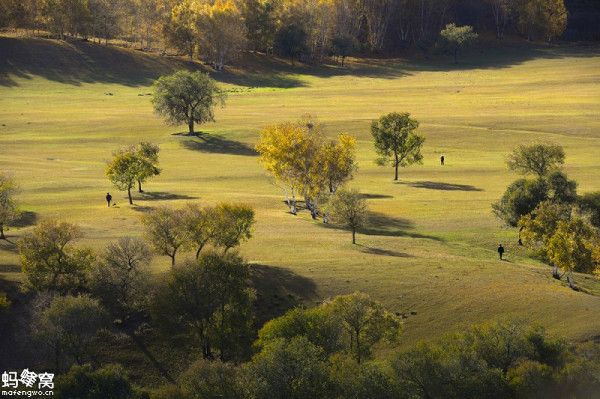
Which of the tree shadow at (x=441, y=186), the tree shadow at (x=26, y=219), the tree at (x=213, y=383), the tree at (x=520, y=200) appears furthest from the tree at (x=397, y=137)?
the tree at (x=213, y=383)

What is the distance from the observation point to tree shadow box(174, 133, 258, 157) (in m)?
124

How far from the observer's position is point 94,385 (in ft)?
133

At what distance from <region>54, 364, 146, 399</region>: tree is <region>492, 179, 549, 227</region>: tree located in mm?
46197

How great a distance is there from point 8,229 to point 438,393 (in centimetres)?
4727

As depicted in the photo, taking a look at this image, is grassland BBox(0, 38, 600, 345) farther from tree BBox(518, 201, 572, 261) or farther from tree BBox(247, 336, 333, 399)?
tree BBox(247, 336, 333, 399)

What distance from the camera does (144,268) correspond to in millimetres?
56750

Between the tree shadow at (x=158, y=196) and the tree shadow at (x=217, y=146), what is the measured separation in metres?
31.7

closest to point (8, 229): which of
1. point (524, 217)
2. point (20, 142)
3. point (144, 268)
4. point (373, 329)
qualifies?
point (144, 268)

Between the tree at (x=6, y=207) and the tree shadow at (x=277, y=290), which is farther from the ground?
the tree at (x=6, y=207)

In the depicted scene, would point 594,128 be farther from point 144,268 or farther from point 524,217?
point 144,268

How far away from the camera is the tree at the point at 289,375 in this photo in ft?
129

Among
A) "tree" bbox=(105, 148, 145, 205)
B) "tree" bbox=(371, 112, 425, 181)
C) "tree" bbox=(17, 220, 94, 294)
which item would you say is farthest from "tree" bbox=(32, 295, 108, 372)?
"tree" bbox=(371, 112, 425, 181)

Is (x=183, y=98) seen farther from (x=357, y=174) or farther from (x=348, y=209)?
(x=348, y=209)

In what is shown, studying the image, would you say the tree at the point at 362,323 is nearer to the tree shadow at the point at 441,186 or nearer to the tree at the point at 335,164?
the tree at the point at 335,164
